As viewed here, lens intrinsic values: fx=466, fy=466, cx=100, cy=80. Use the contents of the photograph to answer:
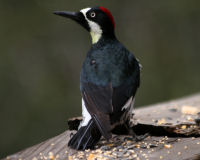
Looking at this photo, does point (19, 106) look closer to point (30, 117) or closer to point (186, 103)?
point (30, 117)

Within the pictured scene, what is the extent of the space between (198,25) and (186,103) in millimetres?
5236

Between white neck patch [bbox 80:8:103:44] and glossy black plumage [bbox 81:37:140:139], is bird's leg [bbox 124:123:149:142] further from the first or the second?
white neck patch [bbox 80:8:103:44]

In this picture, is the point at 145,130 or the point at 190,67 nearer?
the point at 145,130

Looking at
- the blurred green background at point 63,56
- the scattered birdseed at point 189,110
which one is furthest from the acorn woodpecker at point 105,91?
the blurred green background at point 63,56

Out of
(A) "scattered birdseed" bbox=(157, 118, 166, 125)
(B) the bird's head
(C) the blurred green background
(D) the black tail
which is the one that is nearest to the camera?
(D) the black tail

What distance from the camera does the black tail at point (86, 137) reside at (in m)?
3.61

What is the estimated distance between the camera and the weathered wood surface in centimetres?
333

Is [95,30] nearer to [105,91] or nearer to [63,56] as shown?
[105,91]

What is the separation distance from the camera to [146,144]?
3.58 metres

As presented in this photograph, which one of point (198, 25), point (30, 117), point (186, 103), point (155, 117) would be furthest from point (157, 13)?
point (155, 117)

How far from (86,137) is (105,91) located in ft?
1.39

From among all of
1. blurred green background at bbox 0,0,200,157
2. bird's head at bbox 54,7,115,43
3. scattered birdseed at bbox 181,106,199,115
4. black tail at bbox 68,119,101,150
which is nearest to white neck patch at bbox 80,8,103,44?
bird's head at bbox 54,7,115,43

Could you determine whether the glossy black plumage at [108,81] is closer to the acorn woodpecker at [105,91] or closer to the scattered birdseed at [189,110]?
the acorn woodpecker at [105,91]

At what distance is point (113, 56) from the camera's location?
4277 mm
